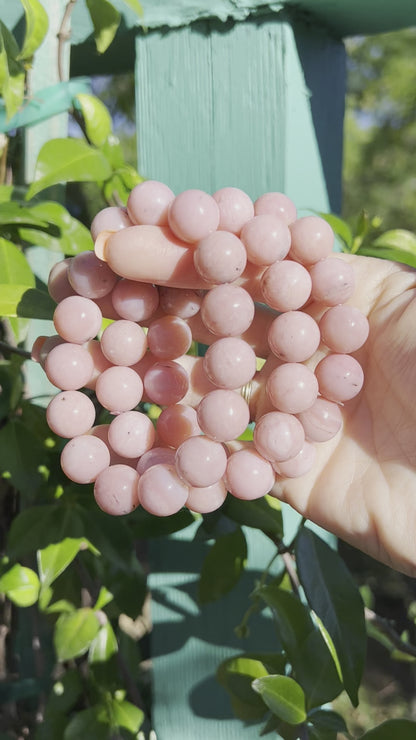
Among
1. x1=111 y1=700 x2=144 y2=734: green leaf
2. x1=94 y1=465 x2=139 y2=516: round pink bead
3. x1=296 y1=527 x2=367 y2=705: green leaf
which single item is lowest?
x1=111 y1=700 x2=144 y2=734: green leaf

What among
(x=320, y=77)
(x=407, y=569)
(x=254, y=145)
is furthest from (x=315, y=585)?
(x=320, y=77)

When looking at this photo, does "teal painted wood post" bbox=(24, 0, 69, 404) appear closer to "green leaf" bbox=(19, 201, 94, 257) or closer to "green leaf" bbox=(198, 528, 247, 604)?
"green leaf" bbox=(19, 201, 94, 257)

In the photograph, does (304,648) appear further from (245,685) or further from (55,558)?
(55,558)

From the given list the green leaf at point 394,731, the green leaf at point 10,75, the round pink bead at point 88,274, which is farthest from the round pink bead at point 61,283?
the green leaf at point 394,731

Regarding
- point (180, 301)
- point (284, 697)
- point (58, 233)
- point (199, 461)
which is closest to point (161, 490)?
point (199, 461)

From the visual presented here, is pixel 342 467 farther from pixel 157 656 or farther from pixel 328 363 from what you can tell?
Result: pixel 157 656

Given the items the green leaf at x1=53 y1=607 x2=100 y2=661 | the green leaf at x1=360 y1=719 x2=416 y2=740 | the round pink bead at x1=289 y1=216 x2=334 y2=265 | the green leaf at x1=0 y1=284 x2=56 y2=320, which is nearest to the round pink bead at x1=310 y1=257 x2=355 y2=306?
the round pink bead at x1=289 y1=216 x2=334 y2=265
